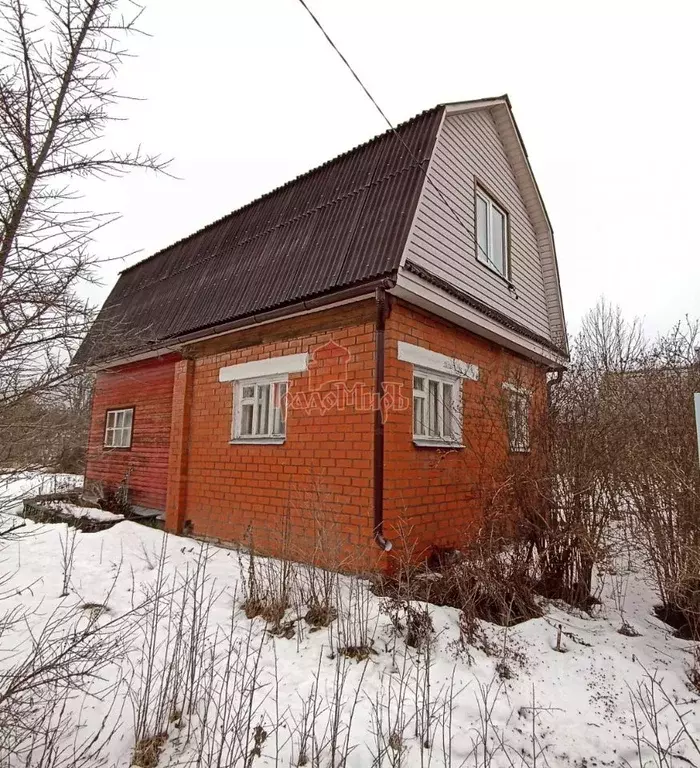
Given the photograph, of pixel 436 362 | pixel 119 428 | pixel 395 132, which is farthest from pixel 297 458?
pixel 119 428

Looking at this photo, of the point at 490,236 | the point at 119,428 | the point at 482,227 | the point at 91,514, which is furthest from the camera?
the point at 119,428

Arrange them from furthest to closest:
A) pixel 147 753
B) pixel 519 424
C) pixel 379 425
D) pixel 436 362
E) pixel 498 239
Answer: pixel 498 239
pixel 436 362
pixel 379 425
pixel 519 424
pixel 147 753

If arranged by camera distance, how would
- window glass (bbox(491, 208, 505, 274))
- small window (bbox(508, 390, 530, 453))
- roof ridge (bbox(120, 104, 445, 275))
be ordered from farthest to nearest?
1. window glass (bbox(491, 208, 505, 274))
2. roof ridge (bbox(120, 104, 445, 275))
3. small window (bbox(508, 390, 530, 453))

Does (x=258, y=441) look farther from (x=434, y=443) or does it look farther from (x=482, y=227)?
(x=482, y=227)

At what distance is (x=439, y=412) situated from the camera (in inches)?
262

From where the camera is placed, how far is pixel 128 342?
3.74m

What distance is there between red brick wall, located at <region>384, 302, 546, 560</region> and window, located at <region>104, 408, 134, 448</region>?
279 inches

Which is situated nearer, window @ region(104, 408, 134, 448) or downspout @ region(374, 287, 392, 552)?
downspout @ region(374, 287, 392, 552)

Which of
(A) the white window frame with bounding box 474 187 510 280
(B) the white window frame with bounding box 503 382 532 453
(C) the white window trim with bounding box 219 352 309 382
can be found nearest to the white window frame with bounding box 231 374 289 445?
(C) the white window trim with bounding box 219 352 309 382

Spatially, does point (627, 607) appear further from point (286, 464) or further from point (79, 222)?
point (79, 222)

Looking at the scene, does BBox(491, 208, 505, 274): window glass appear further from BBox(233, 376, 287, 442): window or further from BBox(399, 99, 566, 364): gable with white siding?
BBox(233, 376, 287, 442): window

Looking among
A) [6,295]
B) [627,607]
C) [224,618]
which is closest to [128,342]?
[6,295]

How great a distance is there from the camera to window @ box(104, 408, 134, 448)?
10.5 meters

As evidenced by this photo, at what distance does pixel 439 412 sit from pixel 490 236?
3.65 m
